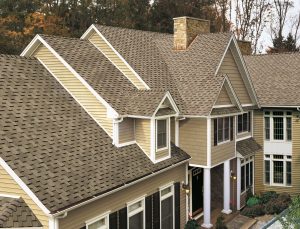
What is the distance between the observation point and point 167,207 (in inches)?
666

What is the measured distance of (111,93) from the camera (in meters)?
16.5

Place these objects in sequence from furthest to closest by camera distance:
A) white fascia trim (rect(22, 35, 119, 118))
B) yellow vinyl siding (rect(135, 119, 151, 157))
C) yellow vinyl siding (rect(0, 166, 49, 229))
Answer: yellow vinyl siding (rect(135, 119, 151, 157)) < white fascia trim (rect(22, 35, 119, 118)) < yellow vinyl siding (rect(0, 166, 49, 229))

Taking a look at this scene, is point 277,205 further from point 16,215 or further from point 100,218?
point 16,215

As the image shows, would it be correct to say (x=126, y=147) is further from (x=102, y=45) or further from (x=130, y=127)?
(x=102, y=45)

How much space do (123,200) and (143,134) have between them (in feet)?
10.7

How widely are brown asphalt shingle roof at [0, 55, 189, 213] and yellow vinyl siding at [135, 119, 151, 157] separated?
1.03 feet

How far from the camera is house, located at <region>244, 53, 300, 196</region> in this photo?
24719mm

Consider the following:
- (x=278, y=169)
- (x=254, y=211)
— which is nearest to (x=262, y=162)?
(x=278, y=169)

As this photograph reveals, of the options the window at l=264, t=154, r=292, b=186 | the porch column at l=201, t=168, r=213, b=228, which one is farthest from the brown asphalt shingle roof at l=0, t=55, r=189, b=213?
the window at l=264, t=154, r=292, b=186

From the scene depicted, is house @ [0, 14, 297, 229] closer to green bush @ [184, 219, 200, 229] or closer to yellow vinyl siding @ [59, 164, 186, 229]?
yellow vinyl siding @ [59, 164, 186, 229]

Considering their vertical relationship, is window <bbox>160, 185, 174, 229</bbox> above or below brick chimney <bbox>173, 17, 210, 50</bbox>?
below

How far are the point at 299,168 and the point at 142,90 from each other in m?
12.8

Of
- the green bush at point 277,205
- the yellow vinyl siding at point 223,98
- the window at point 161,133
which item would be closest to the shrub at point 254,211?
the green bush at point 277,205

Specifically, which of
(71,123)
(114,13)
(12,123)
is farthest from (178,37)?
(114,13)
